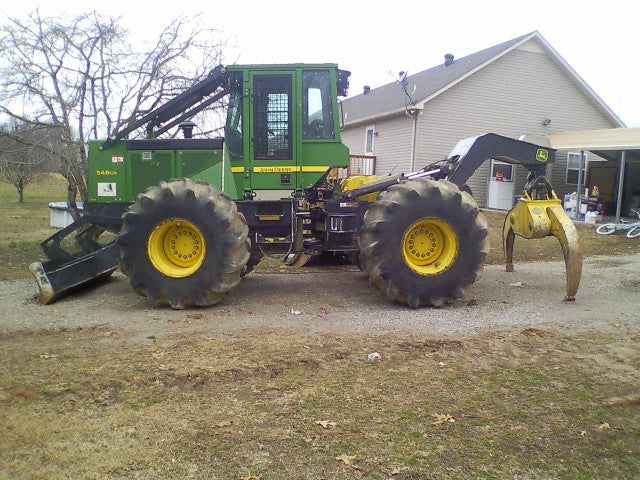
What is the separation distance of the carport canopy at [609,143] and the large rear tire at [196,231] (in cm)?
1377

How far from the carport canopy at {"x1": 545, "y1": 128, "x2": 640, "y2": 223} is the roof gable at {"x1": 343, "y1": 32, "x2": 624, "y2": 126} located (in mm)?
3327

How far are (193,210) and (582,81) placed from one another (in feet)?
67.7

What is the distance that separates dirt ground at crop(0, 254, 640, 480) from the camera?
10.5ft

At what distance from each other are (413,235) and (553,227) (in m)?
2.01

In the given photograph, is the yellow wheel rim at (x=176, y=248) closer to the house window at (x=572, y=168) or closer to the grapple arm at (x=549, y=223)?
the grapple arm at (x=549, y=223)

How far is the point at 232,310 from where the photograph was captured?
21.7 feet

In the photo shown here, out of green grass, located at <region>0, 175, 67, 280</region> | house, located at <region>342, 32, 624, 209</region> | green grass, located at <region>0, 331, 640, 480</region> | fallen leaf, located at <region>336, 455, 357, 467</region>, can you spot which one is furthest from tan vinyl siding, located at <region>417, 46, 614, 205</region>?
fallen leaf, located at <region>336, 455, 357, 467</region>

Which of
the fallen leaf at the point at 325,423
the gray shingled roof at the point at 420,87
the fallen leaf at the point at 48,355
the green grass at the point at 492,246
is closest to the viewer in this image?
the fallen leaf at the point at 325,423

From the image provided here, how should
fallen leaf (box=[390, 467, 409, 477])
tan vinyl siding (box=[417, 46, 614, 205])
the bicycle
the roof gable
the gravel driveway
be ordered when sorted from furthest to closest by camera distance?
tan vinyl siding (box=[417, 46, 614, 205]) → the roof gable → the bicycle → the gravel driveway → fallen leaf (box=[390, 467, 409, 477])

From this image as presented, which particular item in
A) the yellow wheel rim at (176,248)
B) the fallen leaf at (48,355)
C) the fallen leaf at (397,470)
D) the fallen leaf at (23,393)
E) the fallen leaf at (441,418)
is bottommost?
the fallen leaf at (397,470)

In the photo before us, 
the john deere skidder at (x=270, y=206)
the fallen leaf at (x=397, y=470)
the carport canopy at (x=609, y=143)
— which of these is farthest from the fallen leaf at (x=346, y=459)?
the carport canopy at (x=609, y=143)

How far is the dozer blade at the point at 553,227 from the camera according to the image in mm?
6809

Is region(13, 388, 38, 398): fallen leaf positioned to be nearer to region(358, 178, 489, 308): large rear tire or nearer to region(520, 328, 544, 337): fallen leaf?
region(358, 178, 489, 308): large rear tire

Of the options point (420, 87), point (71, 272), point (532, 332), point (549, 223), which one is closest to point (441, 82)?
point (420, 87)
